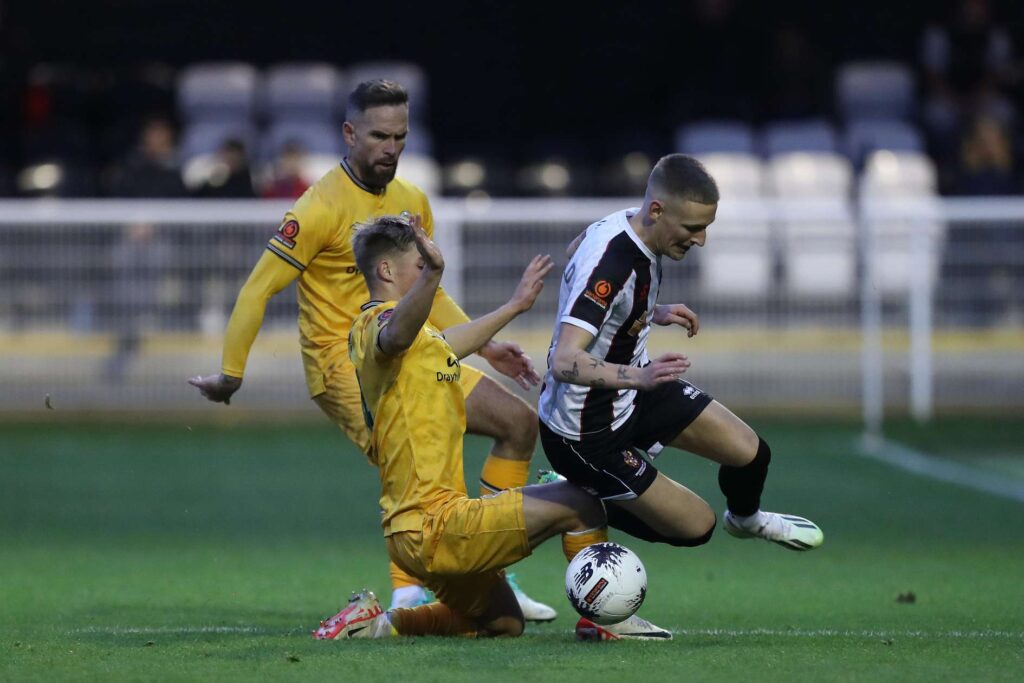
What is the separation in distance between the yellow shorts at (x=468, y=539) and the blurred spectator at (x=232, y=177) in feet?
31.2

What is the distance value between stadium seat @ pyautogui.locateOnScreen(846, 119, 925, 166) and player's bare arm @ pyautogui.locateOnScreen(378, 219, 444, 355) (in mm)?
11381

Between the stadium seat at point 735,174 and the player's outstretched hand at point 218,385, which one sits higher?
the stadium seat at point 735,174

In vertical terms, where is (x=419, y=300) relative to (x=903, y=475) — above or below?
above

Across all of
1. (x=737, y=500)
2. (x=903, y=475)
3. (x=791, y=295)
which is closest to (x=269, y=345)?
(x=791, y=295)

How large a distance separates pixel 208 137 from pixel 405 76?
231 centimetres

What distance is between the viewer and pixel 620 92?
65.0ft

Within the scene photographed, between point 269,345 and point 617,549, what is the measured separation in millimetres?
8589

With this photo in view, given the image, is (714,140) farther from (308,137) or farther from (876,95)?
(308,137)

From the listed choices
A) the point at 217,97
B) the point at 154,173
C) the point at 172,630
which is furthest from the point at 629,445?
the point at 217,97

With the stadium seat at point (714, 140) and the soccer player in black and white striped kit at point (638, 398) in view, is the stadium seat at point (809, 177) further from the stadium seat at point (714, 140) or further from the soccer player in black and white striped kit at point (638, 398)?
the soccer player in black and white striped kit at point (638, 398)

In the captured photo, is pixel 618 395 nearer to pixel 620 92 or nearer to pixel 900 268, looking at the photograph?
pixel 900 268

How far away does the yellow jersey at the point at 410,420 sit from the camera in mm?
6145

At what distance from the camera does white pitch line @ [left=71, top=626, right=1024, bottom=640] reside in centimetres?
634

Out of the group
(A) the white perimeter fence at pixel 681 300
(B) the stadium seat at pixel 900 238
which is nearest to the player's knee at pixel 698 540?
(A) the white perimeter fence at pixel 681 300
